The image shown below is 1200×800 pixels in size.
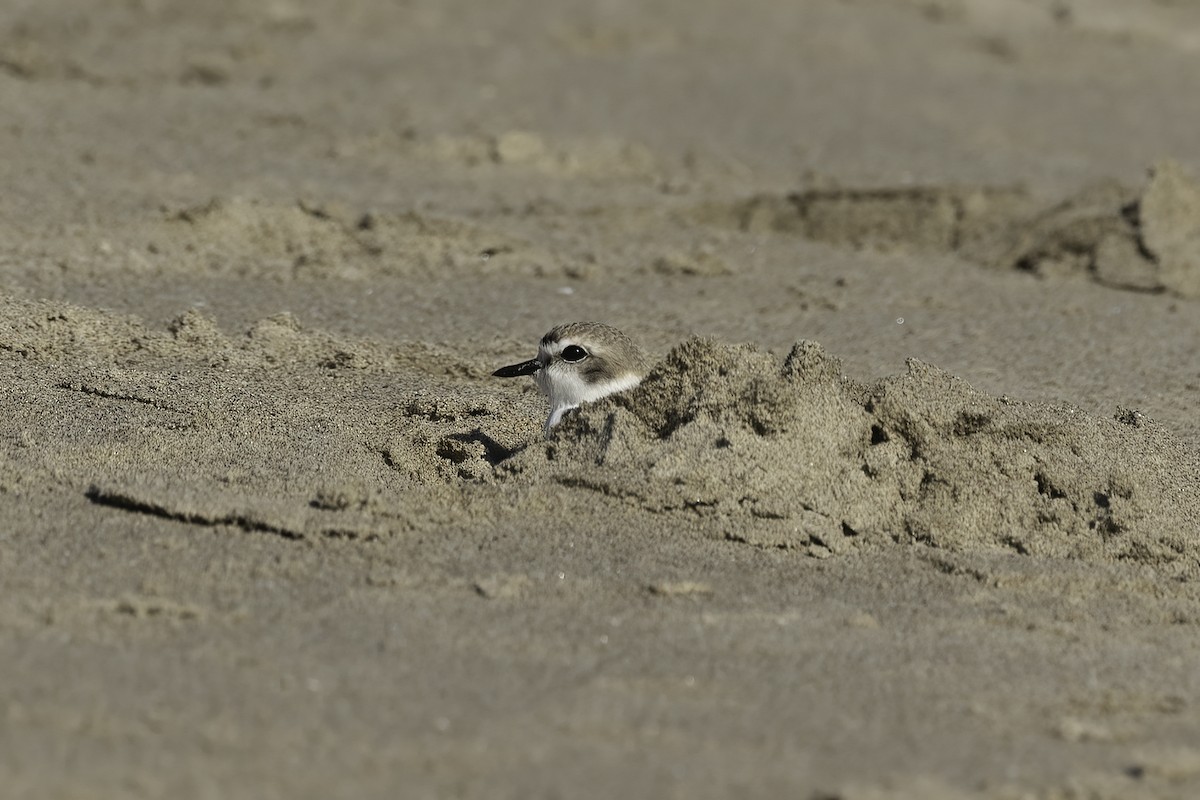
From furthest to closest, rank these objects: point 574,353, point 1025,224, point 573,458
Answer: point 1025,224 → point 574,353 → point 573,458

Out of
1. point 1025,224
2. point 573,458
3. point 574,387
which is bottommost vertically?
point 573,458

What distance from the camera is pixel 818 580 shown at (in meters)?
4.02

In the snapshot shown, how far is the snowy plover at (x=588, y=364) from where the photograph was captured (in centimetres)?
492

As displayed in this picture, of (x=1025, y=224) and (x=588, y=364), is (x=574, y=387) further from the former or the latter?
(x=1025, y=224)

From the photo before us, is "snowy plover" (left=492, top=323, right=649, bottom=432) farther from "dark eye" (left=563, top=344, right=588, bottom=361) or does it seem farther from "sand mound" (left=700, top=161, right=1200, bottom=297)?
"sand mound" (left=700, top=161, right=1200, bottom=297)

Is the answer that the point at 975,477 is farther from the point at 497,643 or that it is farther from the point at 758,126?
the point at 758,126

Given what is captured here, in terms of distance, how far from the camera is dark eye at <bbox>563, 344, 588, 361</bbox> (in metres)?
4.92

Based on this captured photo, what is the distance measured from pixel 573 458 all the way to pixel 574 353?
62cm

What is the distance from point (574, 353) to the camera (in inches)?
194

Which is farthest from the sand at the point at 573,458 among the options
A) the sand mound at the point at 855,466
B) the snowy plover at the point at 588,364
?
the snowy plover at the point at 588,364

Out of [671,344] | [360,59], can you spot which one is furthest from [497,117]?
[671,344]

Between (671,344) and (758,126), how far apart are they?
13.1 ft

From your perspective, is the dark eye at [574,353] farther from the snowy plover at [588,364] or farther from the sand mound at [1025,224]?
the sand mound at [1025,224]

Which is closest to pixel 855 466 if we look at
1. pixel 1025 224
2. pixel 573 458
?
pixel 573 458
